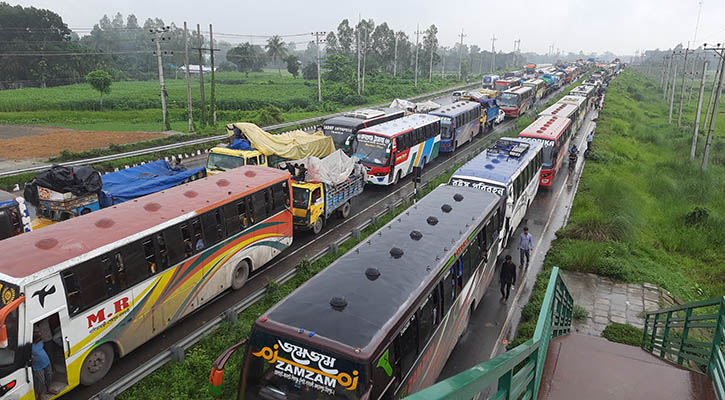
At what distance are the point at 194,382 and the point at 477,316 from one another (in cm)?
746

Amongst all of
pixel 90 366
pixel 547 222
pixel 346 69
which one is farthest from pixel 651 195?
pixel 346 69

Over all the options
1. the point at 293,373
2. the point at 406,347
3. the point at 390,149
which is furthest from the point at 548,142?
the point at 293,373

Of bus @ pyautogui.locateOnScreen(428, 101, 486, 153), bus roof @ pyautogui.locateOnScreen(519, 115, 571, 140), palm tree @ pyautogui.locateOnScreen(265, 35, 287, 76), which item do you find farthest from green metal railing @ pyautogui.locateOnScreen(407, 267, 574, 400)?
palm tree @ pyautogui.locateOnScreen(265, 35, 287, 76)

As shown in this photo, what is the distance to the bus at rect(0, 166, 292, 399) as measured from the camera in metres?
7.85

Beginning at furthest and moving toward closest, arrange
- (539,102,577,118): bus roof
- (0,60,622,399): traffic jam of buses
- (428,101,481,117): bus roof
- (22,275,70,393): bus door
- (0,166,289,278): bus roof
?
(539,102,577,118): bus roof
(428,101,481,117): bus roof
(0,166,289,278): bus roof
(22,275,70,393): bus door
(0,60,622,399): traffic jam of buses

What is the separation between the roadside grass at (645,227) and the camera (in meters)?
14.9

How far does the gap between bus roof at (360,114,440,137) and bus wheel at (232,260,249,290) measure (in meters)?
11.7

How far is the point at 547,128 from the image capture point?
26.4m

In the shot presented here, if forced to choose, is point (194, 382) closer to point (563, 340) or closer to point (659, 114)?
point (563, 340)

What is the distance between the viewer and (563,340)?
754cm

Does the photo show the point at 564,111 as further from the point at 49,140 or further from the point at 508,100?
the point at 49,140

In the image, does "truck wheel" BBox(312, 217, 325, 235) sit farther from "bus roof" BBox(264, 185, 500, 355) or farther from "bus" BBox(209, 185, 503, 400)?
"bus" BBox(209, 185, 503, 400)

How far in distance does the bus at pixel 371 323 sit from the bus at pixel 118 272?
3.93 m

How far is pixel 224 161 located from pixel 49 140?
2411 centimetres
